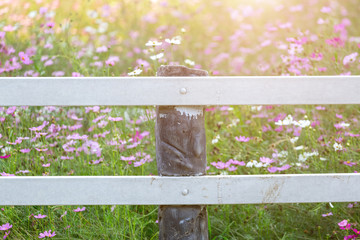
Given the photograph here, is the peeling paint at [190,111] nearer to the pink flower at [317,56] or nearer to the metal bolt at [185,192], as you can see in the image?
the metal bolt at [185,192]

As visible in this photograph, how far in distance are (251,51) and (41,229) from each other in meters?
3.40

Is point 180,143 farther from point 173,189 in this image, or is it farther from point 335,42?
point 335,42

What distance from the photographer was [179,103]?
2059 mm

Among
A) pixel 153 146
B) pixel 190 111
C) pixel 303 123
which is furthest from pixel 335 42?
pixel 190 111

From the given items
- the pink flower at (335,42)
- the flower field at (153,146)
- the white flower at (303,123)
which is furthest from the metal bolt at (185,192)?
the pink flower at (335,42)

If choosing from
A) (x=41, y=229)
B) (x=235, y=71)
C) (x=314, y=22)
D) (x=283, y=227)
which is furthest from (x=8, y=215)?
(x=314, y=22)

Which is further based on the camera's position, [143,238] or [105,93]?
[143,238]

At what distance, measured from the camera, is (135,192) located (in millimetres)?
2143

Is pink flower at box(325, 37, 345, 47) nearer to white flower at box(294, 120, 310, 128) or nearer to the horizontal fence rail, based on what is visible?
white flower at box(294, 120, 310, 128)

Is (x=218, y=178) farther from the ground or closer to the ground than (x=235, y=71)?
Answer: closer to the ground

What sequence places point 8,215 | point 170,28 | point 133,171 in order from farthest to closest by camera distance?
point 170,28 < point 133,171 < point 8,215

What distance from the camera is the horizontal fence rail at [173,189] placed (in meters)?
2.13

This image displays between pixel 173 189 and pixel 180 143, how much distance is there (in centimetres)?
21

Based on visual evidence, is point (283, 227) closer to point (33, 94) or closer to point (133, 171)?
point (133, 171)
